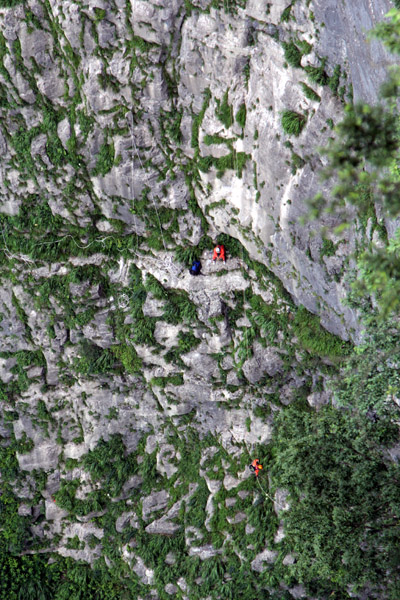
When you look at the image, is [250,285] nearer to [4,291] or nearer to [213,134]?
[213,134]

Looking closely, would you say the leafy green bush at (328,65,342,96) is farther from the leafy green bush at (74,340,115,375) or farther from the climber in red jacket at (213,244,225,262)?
the leafy green bush at (74,340,115,375)

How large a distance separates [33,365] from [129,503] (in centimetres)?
666

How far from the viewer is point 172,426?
2145 cm

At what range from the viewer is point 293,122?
14.1m

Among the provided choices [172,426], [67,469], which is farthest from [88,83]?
[67,469]

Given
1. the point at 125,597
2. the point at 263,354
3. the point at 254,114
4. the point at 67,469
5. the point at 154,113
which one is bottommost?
the point at 125,597

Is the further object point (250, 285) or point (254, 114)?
point (250, 285)

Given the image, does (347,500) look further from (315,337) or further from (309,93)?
(309,93)

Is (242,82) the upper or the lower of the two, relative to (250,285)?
upper

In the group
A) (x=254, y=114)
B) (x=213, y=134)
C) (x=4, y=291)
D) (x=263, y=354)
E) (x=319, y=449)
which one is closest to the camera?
(x=319, y=449)

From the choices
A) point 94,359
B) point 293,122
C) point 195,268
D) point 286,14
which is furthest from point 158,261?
point 286,14

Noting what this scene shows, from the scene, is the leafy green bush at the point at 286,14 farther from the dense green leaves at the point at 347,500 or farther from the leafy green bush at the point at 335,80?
the dense green leaves at the point at 347,500

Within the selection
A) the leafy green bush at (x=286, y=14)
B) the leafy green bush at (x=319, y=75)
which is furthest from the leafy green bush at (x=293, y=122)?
the leafy green bush at (x=286, y=14)

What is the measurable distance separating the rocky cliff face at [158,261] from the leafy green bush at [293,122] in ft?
0.12
